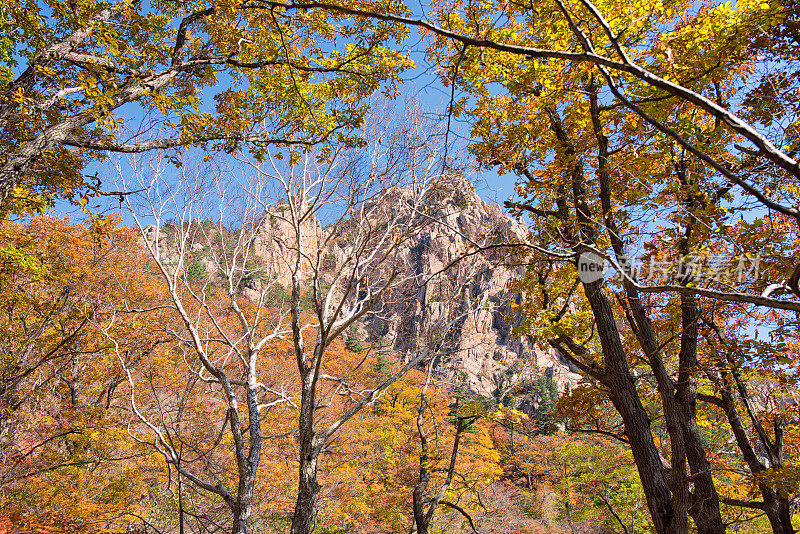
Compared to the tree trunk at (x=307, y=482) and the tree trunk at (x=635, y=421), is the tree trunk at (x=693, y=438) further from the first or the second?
the tree trunk at (x=307, y=482)

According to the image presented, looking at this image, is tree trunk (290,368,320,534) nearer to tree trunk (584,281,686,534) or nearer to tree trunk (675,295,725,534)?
tree trunk (584,281,686,534)

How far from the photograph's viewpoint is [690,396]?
16.2 ft

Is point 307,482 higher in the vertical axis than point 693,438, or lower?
higher

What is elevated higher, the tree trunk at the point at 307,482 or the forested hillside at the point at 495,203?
the forested hillside at the point at 495,203

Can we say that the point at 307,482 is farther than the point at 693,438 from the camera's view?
No

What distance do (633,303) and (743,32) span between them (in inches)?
113

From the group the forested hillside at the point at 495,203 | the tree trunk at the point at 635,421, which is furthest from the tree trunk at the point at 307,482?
the tree trunk at the point at 635,421

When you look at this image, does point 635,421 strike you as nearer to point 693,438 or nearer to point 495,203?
point 693,438

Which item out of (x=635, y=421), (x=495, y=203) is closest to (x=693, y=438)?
(x=635, y=421)

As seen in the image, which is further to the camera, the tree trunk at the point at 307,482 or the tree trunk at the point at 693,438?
the tree trunk at the point at 693,438

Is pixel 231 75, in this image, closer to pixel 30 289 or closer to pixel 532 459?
pixel 30 289

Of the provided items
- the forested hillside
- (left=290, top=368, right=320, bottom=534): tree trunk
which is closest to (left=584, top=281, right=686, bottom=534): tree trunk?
the forested hillside

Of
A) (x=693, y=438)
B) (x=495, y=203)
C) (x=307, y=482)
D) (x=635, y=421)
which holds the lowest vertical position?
(x=693, y=438)

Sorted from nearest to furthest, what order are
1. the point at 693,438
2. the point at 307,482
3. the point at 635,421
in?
the point at 307,482, the point at 635,421, the point at 693,438
